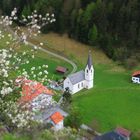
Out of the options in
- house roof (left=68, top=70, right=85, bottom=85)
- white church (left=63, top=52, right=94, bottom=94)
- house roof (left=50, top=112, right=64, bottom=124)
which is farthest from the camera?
house roof (left=68, top=70, right=85, bottom=85)

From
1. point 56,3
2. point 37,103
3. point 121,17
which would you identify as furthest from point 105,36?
point 37,103

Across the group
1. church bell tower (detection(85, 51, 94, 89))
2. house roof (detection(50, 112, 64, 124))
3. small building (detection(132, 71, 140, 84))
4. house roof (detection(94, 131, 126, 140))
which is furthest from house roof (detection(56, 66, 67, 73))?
house roof (detection(94, 131, 126, 140))

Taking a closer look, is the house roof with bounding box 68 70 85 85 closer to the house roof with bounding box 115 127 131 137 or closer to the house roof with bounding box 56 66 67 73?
the house roof with bounding box 56 66 67 73

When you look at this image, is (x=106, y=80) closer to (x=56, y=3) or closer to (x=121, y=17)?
(x=121, y=17)

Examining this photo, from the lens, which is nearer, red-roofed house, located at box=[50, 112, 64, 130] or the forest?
red-roofed house, located at box=[50, 112, 64, 130]

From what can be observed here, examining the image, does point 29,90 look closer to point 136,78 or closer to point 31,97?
point 31,97

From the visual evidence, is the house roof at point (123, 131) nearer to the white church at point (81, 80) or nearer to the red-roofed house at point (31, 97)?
the white church at point (81, 80)
